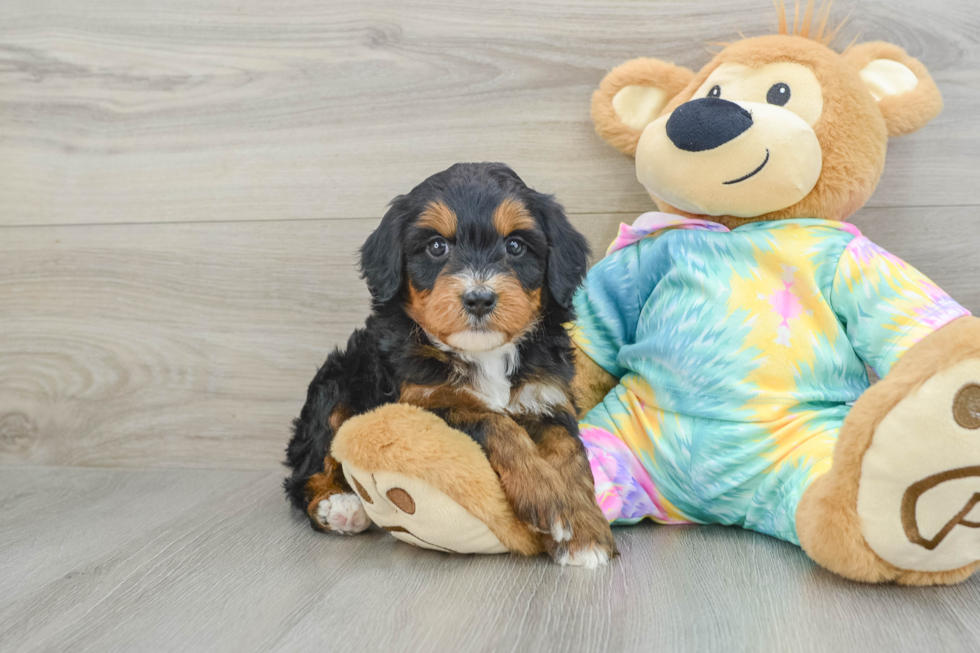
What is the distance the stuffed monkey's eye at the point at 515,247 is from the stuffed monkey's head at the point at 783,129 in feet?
1.44

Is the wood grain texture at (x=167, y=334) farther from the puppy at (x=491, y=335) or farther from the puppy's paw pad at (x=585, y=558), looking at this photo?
the puppy's paw pad at (x=585, y=558)

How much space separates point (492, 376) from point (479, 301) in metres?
0.26

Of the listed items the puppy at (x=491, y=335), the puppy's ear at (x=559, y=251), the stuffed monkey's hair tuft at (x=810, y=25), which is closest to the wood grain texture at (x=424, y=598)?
the puppy at (x=491, y=335)

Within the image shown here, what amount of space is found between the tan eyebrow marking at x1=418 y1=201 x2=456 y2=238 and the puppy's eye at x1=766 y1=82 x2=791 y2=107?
0.84 meters

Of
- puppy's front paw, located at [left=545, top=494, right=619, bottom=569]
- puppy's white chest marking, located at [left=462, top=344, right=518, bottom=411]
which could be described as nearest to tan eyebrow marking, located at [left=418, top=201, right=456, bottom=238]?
puppy's white chest marking, located at [left=462, top=344, right=518, bottom=411]

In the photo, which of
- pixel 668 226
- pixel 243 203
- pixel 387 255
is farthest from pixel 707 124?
pixel 243 203

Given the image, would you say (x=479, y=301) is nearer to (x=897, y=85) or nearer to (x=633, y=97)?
(x=633, y=97)

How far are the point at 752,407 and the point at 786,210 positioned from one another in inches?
19.4

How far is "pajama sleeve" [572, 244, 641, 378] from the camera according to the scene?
197 cm

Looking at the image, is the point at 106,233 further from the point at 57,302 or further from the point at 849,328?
the point at 849,328

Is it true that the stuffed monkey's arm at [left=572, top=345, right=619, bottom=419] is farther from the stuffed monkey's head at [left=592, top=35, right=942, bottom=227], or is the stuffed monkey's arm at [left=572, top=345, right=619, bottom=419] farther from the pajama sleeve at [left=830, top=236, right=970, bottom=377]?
the pajama sleeve at [left=830, top=236, right=970, bottom=377]

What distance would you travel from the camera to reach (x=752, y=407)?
171 centimetres

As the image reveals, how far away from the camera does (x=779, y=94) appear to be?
1.80 metres

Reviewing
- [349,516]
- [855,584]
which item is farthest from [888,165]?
[349,516]
